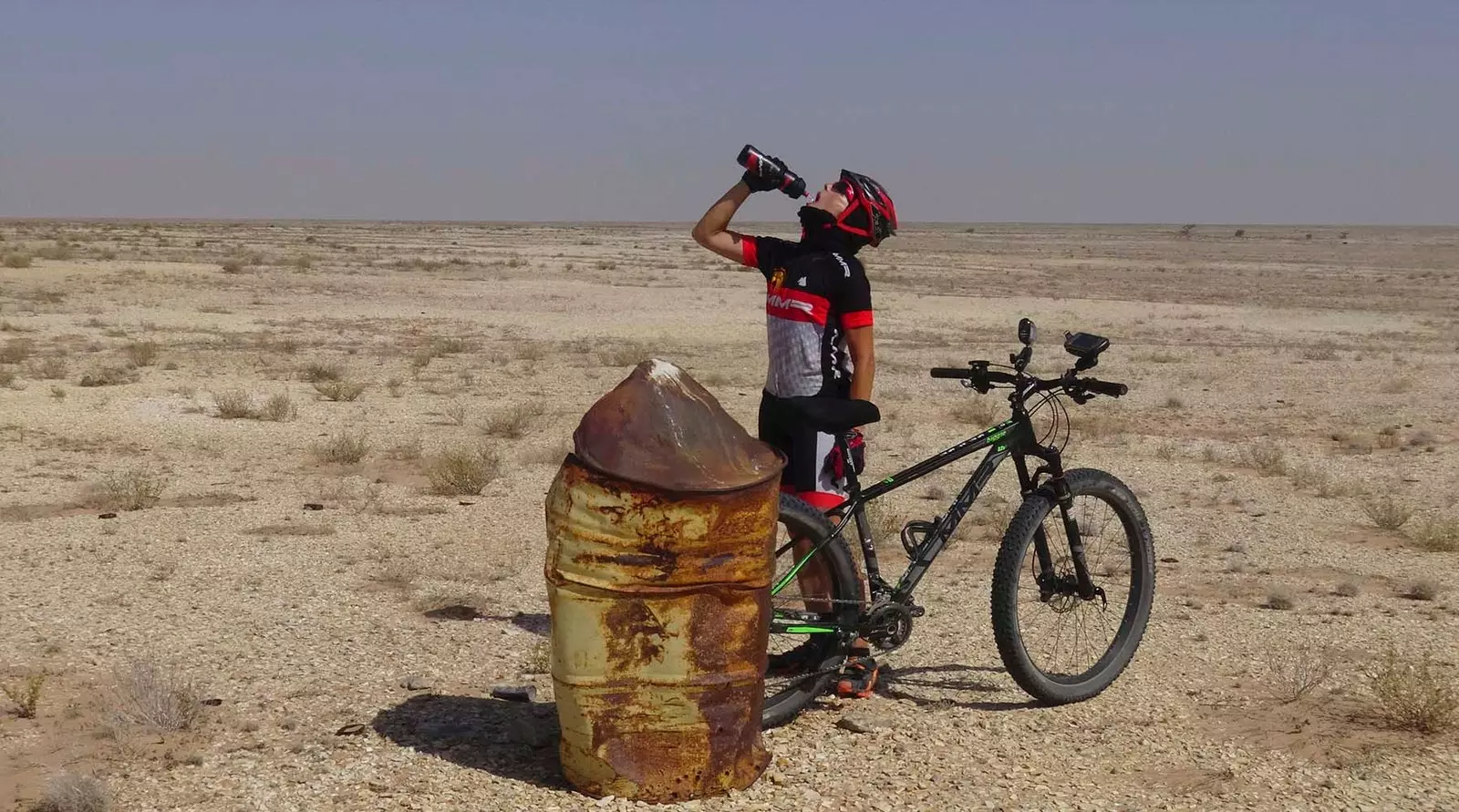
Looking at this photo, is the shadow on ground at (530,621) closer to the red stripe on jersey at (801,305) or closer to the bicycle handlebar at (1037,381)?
the red stripe on jersey at (801,305)

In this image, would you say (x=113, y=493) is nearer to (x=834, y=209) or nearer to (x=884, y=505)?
(x=884, y=505)

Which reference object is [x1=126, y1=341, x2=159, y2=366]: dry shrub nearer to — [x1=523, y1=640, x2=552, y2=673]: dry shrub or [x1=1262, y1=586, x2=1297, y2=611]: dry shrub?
[x1=523, y1=640, x2=552, y2=673]: dry shrub

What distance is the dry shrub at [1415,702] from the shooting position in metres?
4.79

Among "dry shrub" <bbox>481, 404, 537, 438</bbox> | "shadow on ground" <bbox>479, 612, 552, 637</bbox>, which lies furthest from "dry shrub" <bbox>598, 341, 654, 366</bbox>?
"shadow on ground" <bbox>479, 612, 552, 637</bbox>

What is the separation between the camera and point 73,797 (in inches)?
150

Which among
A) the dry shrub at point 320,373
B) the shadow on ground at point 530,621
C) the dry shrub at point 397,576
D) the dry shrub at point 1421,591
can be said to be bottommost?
the dry shrub at point 320,373

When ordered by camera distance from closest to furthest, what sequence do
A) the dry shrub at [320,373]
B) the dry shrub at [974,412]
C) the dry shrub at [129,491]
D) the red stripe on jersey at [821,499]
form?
the red stripe on jersey at [821,499]
the dry shrub at [129,491]
the dry shrub at [974,412]
the dry shrub at [320,373]

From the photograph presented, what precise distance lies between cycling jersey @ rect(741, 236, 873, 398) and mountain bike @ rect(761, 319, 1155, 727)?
0.14 meters

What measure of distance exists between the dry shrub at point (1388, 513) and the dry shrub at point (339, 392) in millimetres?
9630

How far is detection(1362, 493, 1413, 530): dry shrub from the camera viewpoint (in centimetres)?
867

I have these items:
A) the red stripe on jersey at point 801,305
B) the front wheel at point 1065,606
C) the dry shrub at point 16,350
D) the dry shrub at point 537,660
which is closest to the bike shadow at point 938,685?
the front wheel at point 1065,606

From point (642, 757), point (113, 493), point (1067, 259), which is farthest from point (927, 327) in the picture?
point (1067, 259)

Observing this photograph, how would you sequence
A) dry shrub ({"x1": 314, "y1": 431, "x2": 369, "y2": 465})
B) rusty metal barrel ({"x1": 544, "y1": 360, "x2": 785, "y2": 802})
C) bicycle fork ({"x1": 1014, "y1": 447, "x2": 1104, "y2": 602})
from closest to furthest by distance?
rusty metal barrel ({"x1": 544, "y1": 360, "x2": 785, "y2": 802})
bicycle fork ({"x1": 1014, "y1": 447, "x2": 1104, "y2": 602})
dry shrub ({"x1": 314, "y1": 431, "x2": 369, "y2": 465})

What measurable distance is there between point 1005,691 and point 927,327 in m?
21.9
